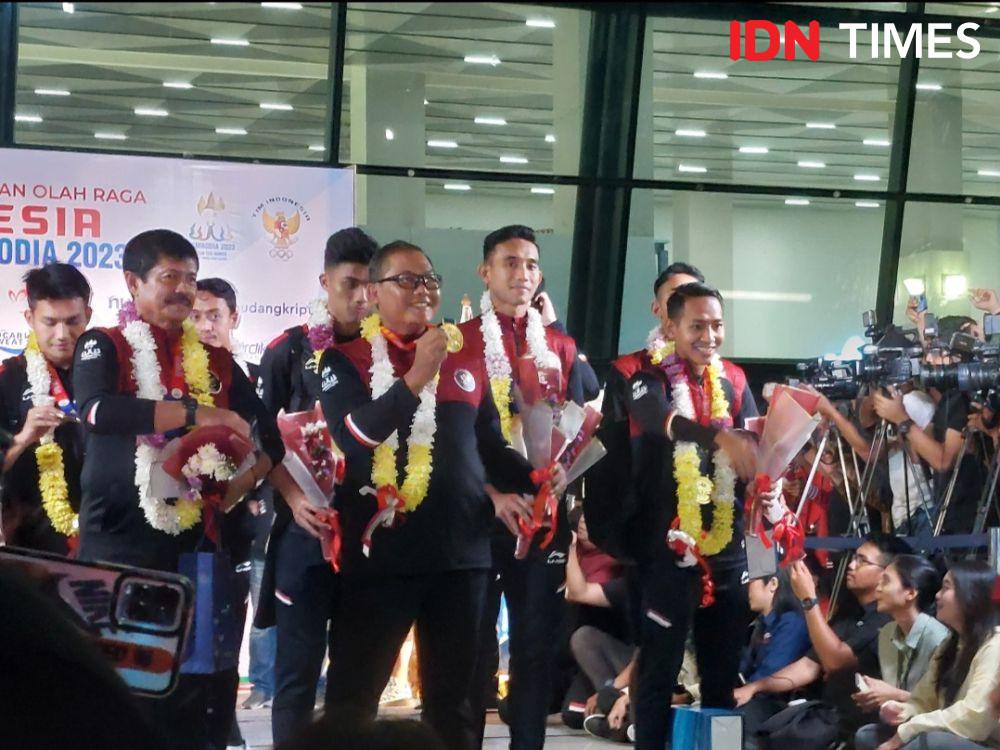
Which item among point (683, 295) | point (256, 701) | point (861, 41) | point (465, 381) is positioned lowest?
point (256, 701)

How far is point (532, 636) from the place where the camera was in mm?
4531

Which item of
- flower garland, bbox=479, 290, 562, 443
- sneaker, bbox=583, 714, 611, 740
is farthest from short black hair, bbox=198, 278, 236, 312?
sneaker, bbox=583, 714, 611, 740

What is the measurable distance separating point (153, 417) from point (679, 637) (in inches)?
73.9

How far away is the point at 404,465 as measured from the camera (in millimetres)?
4219

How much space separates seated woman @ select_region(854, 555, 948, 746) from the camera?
5383 mm

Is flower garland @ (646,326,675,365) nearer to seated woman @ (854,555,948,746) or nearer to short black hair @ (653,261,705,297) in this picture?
short black hair @ (653,261,705,297)

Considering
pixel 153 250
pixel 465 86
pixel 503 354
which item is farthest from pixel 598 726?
pixel 465 86

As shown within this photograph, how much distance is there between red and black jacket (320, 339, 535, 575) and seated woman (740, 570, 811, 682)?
2.00 metres

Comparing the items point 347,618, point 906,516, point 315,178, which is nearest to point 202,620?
point 347,618

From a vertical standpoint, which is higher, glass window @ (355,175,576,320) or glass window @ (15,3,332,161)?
glass window @ (15,3,332,161)

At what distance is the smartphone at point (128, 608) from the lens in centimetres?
81

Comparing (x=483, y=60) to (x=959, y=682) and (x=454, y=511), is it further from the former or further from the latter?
(x=454, y=511)

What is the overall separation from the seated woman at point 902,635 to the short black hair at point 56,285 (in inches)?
121

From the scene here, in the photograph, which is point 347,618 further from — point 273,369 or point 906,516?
point 906,516
